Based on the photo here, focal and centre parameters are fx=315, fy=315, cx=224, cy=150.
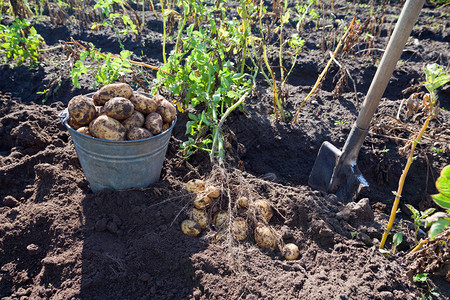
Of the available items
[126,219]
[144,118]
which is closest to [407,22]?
[144,118]

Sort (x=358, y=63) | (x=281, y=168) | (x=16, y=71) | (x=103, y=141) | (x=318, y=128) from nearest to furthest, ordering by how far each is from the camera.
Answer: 1. (x=103, y=141)
2. (x=281, y=168)
3. (x=318, y=128)
4. (x=16, y=71)
5. (x=358, y=63)

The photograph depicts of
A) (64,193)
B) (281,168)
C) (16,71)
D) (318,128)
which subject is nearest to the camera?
(64,193)

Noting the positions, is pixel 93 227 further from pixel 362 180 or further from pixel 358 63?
pixel 358 63

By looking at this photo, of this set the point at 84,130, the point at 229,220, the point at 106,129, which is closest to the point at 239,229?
the point at 229,220

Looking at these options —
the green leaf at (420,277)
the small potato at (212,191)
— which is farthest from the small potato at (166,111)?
the green leaf at (420,277)

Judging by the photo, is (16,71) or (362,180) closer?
(362,180)

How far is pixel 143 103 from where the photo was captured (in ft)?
6.53

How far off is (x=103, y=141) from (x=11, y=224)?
83cm

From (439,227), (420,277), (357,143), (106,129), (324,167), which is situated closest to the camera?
(439,227)

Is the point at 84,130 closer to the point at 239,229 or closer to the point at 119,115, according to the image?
the point at 119,115

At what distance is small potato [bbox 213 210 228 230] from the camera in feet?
6.30

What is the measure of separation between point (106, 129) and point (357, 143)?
1715 millimetres

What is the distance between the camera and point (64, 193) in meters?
2.09

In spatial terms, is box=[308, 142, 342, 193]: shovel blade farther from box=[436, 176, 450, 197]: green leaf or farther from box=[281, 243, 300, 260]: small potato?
box=[436, 176, 450, 197]: green leaf
